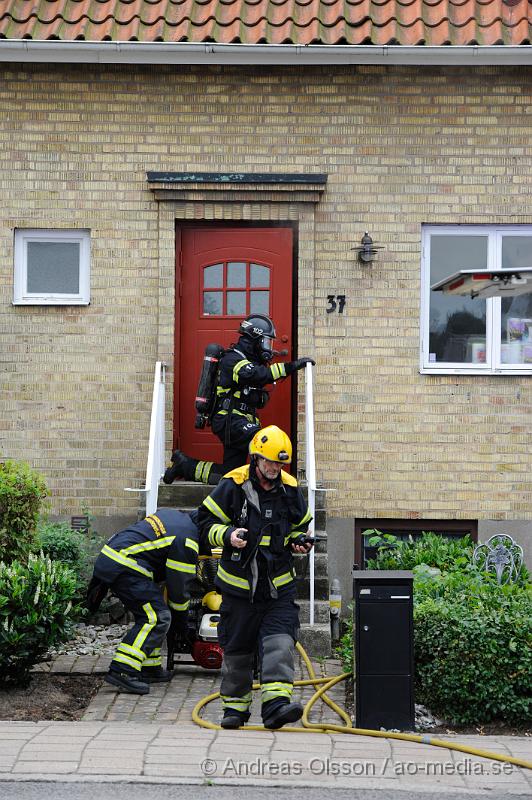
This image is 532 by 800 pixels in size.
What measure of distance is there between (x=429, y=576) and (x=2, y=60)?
6082mm

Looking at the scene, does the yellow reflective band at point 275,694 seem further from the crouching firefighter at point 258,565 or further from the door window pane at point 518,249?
the door window pane at point 518,249

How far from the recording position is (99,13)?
10.9 meters

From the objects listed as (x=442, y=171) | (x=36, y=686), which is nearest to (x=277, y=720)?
(x=36, y=686)

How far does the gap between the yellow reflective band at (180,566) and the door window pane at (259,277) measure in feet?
11.8

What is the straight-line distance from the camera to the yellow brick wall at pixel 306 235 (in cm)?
1099

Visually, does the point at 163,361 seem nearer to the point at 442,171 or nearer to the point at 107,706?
the point at 442,171

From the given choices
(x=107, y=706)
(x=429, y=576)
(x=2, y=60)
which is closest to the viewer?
(x=107, y=706)

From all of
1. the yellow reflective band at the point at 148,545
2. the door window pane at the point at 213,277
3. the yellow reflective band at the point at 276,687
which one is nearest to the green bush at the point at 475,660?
the yellow reflective band at the point at 276,687

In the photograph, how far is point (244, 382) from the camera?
9969 millimetres

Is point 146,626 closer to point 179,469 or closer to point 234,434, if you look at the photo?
point 234,434

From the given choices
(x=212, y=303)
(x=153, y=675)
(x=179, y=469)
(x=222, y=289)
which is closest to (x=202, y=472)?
(x=179, y=469)

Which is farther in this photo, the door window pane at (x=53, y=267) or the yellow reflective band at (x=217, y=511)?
the door window pane at (x=53, y=267)

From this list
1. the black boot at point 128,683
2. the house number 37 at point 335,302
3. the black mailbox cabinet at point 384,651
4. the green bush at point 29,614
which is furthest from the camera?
the house number 37 at point 335,302

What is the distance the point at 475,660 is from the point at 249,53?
19.2 ft
